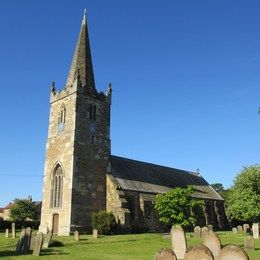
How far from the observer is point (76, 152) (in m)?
39.2

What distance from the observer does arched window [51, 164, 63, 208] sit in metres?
39.7

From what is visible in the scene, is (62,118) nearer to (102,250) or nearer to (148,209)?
(148,209)

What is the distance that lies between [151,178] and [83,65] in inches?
626

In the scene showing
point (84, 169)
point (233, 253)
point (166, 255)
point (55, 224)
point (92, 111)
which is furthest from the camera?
point (92, 111)

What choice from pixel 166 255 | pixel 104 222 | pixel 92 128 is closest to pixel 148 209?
pixel 104 222

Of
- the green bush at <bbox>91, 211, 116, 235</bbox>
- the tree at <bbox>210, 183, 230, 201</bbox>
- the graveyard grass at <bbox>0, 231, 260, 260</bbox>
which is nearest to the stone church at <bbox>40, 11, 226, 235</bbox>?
the green bush at <bbox>91, 211, 116, 235</bbox>

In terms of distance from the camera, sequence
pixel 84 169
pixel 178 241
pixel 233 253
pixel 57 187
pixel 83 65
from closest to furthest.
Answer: pixel 233 253 → pixel 178 241 → pixel 84 169 → pixel 57 187 → pixel 83 65

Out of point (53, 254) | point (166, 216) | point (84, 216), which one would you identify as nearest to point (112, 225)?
point (84, 216)

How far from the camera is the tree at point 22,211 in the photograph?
61.2 meters

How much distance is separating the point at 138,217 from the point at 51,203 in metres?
9.19

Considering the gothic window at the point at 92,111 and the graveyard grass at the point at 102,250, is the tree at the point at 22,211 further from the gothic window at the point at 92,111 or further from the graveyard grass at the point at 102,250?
the graveyard grass at the point at 102,250

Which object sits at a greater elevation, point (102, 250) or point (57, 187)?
point (57, 187)

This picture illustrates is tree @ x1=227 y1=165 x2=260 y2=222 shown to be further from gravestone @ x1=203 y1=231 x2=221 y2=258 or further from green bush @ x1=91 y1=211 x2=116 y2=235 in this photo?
gravestone @ x1=203 y1=231 x2=221 y2=258

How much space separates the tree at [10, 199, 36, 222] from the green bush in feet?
89.2
